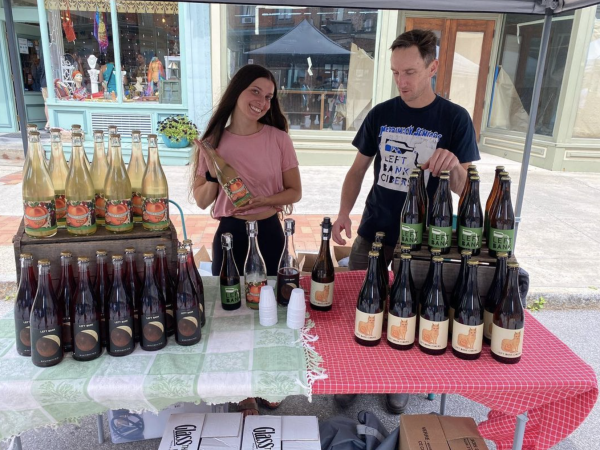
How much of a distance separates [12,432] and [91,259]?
1.88 feet

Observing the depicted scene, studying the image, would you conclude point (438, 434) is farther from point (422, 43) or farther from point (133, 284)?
point (422, 43)

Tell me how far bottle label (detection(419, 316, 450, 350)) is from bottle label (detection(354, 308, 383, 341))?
0.48ft

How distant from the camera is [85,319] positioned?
56.2 inches

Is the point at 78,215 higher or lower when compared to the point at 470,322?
higher

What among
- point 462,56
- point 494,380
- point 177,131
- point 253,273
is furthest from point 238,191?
point 462,56

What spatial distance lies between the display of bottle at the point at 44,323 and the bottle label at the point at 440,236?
1291 mm

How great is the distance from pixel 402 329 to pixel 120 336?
0.93 meters

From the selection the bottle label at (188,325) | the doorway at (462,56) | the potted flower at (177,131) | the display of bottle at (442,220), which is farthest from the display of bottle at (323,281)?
the doorway at (462,56)

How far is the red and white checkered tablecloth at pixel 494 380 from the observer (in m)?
1.43

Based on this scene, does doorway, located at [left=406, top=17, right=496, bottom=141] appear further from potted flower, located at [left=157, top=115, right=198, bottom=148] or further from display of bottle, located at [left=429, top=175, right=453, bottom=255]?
display of bottle, located at [left=429, top=175, right=453, bottom=255]

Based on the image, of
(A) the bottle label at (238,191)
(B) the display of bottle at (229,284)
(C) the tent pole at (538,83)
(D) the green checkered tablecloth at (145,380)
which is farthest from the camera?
(C) the tent pole at (538,83)

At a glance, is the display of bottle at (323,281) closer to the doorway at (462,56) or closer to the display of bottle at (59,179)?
the display of bottle at (59,179)

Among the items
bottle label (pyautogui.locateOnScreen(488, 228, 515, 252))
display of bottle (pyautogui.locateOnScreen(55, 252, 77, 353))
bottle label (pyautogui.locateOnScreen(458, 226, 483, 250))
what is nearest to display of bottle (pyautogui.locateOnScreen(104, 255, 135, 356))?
display of bottle (pyautogui.locateOnScreen(55, 252, 77, 353))

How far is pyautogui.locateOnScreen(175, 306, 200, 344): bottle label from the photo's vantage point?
5.01 ft
